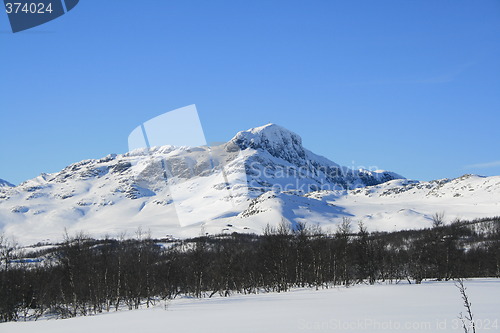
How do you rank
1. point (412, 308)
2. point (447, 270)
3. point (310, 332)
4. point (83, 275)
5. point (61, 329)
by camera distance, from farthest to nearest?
point (447, 270), point (83, 275), point (412, 308), point (61, 329), point (310, 332)

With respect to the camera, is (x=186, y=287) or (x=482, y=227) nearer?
(x=186, y=287)

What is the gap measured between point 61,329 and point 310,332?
10779mm

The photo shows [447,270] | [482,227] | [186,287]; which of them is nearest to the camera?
[447,270]

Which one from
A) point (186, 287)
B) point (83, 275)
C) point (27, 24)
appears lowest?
point (186, 287)

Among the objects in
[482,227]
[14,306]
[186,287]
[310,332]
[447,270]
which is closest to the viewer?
[310,332]

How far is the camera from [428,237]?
64500 millimetres

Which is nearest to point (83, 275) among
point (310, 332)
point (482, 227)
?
point (310, 332)

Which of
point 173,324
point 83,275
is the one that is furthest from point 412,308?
point 83,275

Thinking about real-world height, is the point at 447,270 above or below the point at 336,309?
below

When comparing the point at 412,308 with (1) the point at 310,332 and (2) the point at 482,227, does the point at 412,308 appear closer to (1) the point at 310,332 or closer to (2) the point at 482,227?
(1) the point at 310,332

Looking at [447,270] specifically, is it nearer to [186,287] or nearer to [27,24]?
[186,287]

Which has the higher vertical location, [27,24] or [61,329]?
[27,24]

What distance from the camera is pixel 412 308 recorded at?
768 inches

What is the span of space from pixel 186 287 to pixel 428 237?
39004 mm
